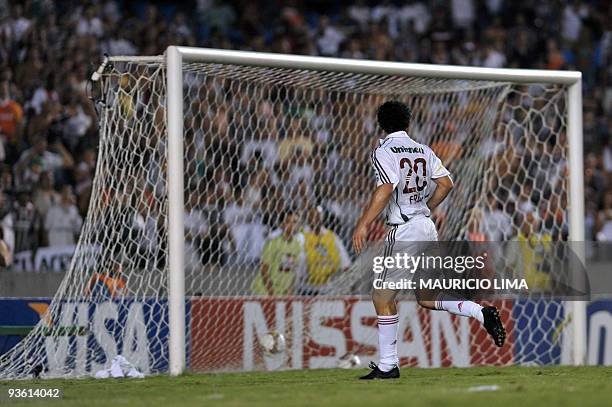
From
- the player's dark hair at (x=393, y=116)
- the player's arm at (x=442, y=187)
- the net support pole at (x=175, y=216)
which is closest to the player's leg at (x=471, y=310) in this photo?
the player's arm at (x=442, y=187)

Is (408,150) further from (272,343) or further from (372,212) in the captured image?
(272,343)

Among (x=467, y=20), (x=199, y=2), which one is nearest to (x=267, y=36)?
(x=199, y=2)

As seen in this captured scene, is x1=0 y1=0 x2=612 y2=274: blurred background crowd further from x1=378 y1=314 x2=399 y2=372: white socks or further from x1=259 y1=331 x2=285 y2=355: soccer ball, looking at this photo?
x1=378 y1=314 x2=399 y2=372: white socks

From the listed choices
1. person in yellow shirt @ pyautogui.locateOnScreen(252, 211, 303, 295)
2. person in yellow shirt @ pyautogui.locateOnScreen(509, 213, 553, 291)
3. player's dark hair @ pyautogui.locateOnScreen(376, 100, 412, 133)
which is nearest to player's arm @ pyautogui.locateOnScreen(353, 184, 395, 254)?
player's dark hair @ pyautogui.locateOnScreen(376, 100, 412, 133)

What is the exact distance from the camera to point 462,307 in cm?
940

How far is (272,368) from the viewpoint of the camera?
11867 mm

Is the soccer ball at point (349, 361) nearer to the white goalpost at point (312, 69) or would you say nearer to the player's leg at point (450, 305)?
the white goalpost at point (312, 69)

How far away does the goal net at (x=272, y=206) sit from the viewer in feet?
36.5

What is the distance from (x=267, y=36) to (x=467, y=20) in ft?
12.3

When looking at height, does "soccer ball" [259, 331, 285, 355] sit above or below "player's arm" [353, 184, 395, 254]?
below

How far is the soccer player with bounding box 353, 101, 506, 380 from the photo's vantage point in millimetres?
9203

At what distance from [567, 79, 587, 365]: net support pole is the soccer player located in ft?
9.00

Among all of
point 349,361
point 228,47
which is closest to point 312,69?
point 349,361

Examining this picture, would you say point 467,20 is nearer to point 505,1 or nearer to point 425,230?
point 505,1
